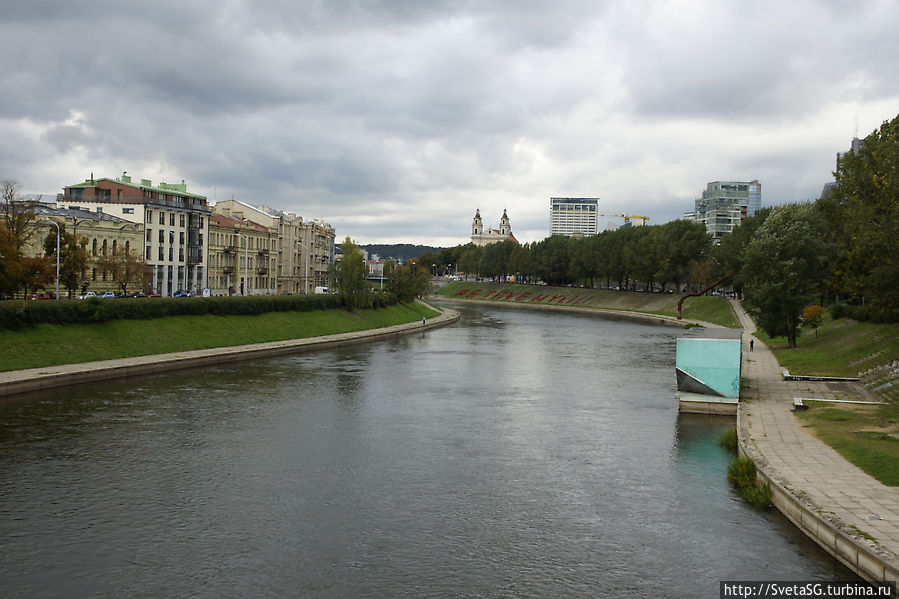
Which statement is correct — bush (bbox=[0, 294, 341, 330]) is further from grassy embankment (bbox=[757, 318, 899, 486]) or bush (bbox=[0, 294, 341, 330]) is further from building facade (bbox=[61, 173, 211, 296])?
grassy embankment (bbox=[757, 318, 899, 486])

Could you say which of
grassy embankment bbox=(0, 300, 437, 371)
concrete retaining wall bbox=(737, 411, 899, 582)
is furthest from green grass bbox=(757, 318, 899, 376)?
grassy embankment bbox=(0, 300, 437, 371)

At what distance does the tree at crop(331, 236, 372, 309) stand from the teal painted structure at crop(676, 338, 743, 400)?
174 ft

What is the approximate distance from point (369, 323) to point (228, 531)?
6503cm

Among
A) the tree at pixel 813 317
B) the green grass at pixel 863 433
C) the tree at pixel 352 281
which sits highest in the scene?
the tree at pixel 352 281

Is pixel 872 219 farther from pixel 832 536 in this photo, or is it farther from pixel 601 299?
pixel 601 299

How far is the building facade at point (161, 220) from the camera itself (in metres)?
88.9

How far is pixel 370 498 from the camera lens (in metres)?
22.7

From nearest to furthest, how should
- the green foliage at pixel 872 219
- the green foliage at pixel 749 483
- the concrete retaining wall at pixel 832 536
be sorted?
the concrete retaining wall at pixel 832 536, the green foliage at pixel 749 483, the green foliage at pixel 872 219

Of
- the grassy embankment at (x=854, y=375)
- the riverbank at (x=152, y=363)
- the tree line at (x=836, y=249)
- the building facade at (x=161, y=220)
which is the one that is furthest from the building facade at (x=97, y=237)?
the grassy embankment at (x=854, y=375)

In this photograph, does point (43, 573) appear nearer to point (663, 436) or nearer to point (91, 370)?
point (663, 436)

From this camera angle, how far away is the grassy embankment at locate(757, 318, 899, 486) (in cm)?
2420

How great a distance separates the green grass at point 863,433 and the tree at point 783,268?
77.2 feet

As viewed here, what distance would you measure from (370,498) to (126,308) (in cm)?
3664

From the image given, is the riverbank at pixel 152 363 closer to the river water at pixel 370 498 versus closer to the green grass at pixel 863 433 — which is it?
the river water at pixel 370 498
